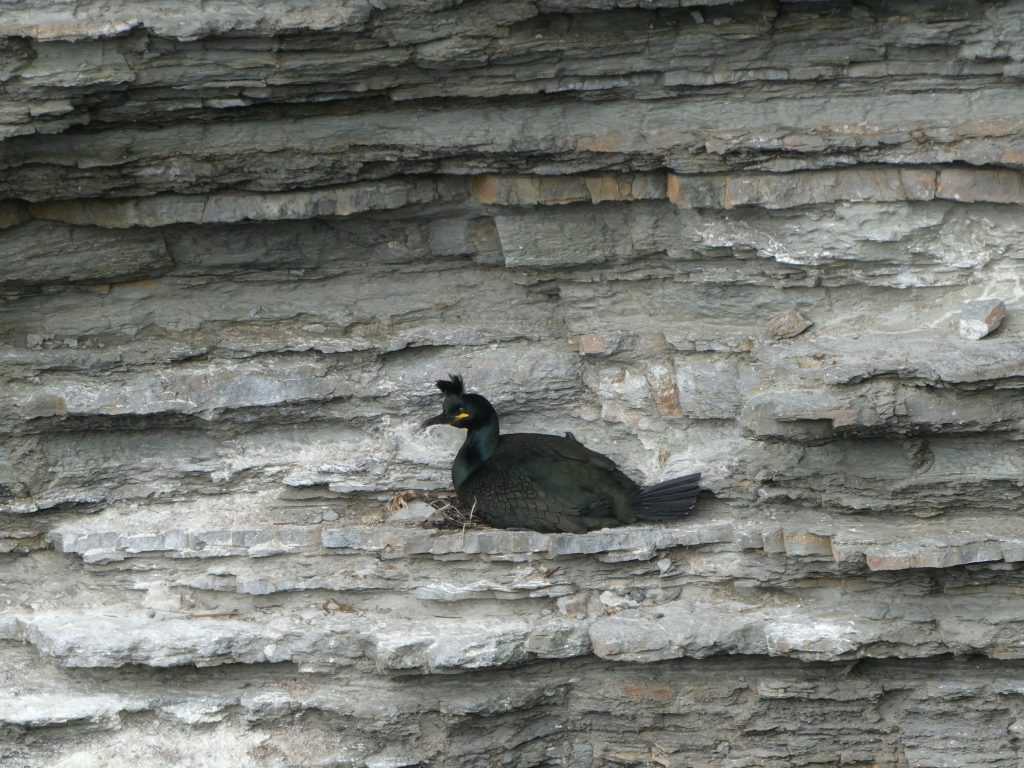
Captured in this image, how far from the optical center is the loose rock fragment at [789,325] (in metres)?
8.25

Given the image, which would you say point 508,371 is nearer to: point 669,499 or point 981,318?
point 669,499

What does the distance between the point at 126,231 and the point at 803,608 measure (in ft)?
15.0

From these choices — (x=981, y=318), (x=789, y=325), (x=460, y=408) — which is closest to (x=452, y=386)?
(x=460, y=408)

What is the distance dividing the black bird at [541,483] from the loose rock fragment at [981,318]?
172 centimetres

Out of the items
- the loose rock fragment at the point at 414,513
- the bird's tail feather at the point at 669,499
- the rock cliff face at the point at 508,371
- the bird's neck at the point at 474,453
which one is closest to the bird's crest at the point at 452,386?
the bird's neck at the point at 474,453

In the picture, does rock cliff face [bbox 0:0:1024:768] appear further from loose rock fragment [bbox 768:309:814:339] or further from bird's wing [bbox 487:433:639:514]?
bird's wing [bbox 487:433:639:514]

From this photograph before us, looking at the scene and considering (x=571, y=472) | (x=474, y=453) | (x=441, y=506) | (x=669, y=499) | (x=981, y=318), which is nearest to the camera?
(x=981, y=318)

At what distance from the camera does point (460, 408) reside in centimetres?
845

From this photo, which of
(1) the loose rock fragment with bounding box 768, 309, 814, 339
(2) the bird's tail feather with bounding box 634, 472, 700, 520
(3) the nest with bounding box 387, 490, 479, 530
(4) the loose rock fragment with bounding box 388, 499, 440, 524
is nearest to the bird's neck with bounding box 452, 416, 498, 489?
(3) the nest with bounding box 387, 490, 479, 530

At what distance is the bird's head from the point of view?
840 centimetres

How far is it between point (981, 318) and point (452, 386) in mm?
2942

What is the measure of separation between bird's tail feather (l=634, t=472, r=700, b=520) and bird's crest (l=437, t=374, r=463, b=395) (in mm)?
1228

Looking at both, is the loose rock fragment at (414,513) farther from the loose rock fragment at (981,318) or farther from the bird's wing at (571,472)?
the loose rock fragment at (981,318)

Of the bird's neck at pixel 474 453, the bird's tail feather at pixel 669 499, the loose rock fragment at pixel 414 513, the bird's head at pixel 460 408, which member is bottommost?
the loose rock fragment at pixel 414 513
